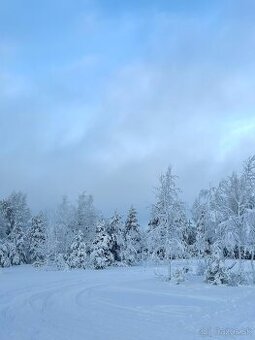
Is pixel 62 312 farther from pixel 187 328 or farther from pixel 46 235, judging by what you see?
pixel 46 235

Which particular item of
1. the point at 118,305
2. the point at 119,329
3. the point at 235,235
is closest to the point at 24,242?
the point at 235,235

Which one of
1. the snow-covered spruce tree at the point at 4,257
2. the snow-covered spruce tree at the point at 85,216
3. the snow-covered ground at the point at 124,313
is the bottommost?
the snow-covered ground at the point at 124,313

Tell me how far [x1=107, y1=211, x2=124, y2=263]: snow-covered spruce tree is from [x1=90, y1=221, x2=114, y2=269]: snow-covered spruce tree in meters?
1.10

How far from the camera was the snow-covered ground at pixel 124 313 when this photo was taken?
13703mm

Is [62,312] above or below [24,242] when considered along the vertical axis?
below

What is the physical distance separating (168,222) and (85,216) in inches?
1502

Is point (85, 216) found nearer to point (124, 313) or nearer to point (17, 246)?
point (17, 246)

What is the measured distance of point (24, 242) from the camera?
71375mm

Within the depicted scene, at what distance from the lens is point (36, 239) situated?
73375mm

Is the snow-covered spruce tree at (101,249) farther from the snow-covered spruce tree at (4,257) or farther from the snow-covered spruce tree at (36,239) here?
the snow-covered spruce tree at (4,257)

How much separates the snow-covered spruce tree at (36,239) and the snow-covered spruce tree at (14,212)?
2.17 m

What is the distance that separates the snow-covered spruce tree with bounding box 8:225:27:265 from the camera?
68.5 metres

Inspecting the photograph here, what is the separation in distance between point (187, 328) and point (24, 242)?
2350 inches

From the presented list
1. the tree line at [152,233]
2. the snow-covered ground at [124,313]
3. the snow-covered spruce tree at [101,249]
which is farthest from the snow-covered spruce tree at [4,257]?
the snow-covered ground at [124,313]
